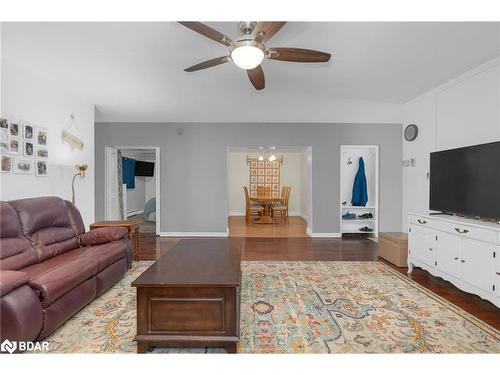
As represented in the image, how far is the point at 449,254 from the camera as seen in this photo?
275 centimetres

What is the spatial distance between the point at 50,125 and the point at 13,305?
2642 mm

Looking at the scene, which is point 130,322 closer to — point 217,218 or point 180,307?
point 180,307

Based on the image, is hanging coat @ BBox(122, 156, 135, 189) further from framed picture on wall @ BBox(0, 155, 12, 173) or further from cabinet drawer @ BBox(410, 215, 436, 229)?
cabinet drawer @ BBox(410, 215, 436, 229)

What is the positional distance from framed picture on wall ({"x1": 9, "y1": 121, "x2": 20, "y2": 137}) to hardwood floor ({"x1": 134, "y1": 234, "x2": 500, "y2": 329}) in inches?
85.4

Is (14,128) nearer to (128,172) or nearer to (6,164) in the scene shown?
(6,164)

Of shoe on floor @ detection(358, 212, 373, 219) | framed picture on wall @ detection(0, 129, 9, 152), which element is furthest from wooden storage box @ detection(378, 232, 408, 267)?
framed picture on wall @ detection(0, 129, 9, 152)

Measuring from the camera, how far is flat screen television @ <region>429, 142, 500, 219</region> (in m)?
2.53

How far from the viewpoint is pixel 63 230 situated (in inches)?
112

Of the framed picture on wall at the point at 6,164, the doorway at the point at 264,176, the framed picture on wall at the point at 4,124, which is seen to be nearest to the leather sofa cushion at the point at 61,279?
the framed picture on wall at the point at 6,164

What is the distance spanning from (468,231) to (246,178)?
7.01 metres

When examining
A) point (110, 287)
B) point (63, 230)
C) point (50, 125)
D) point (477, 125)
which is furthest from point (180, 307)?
point (477, 125)

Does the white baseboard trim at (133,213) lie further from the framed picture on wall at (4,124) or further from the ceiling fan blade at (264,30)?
the ceiling fan blade at (264,30)

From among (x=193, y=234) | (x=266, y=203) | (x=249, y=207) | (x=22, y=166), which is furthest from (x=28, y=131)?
(x=266, y=203)
